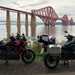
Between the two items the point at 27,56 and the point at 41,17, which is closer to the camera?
the point at 27,56

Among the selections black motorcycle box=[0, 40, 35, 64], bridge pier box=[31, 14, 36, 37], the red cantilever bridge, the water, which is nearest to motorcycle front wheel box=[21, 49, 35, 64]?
black motorcycle box=[0, 40, 35, 64]

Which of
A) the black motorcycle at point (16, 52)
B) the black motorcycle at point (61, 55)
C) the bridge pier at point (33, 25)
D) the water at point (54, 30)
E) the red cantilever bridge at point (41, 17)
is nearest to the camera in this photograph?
the black motorcycle at point (61, 55)

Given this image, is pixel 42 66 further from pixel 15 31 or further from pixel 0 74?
pixel 15 31

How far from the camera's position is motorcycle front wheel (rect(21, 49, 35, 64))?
3.98 metres

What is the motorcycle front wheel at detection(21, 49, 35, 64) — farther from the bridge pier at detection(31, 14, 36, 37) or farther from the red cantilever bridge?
the bridge pier at detection(31, 14, 36, 37)

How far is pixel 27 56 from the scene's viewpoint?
404 cm

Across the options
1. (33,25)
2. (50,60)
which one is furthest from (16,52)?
(33,25)

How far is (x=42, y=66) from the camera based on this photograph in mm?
3578

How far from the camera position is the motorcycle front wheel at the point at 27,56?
3.98 m

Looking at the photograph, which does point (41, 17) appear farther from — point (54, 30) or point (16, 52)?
point (16, 52)

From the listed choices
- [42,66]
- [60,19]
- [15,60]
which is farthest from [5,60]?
[60,19]

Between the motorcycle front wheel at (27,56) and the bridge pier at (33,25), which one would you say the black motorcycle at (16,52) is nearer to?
the motorcycle front wheel at (27,56)


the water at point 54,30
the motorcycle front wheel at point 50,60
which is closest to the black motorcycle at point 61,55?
the motorcycle front wheel at point 50,60

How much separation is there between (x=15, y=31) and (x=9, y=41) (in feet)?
2.99
